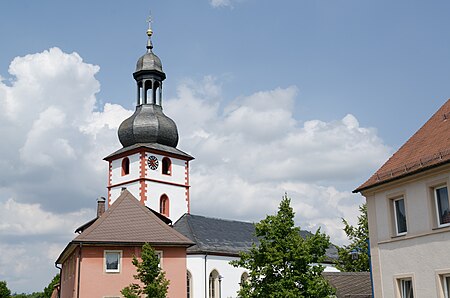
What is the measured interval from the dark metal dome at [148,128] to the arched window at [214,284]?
13.0 meters

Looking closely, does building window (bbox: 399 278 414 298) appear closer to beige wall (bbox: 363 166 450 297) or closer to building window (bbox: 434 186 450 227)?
beige wall (bbox: 363 166 450 297)

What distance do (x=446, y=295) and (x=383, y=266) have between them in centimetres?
274

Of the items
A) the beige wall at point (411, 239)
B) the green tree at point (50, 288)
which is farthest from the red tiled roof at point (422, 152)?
the green tree at point (50, 288)

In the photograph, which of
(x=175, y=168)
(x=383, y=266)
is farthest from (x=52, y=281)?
(x=383, y=266)

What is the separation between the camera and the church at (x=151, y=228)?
30453mm

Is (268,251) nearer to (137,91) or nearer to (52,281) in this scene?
(137,91)


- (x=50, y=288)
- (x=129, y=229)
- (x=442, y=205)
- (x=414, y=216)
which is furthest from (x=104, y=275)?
(x=50, y=288)

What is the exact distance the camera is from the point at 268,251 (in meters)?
22.3

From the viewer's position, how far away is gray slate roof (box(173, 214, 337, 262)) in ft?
142

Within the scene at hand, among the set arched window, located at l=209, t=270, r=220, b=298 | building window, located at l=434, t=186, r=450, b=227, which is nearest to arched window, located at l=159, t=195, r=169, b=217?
arched window, located at l=209, t=270, r=220, b=298

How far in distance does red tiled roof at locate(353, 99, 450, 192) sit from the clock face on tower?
29420 mm

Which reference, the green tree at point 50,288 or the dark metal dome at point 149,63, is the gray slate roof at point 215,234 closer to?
the dark metal dome at point 149,63

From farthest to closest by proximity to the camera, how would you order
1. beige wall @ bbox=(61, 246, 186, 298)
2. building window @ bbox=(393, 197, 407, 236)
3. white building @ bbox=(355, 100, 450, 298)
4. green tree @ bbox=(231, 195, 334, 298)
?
1. beige wall @ bbox=(61, 246, 186, 298)
2. green tree @ bbox=(231, 195, 334, 298)
3. building window @ bbox=(393, 197, 407, 236)
4. white building @ bbox=(355, 100, 450, 298)

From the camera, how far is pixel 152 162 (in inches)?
1945
